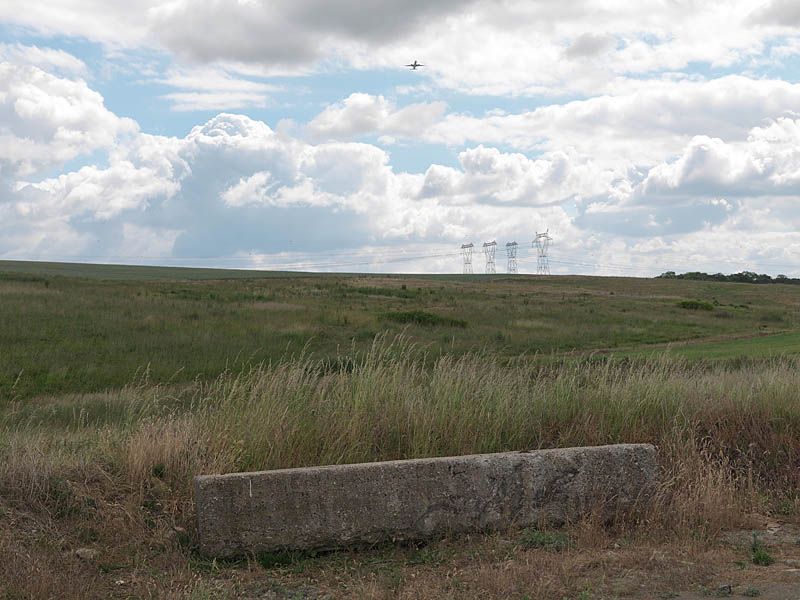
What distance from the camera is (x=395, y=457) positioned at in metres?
7.69

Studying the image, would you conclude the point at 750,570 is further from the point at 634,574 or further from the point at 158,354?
the point at 158,354

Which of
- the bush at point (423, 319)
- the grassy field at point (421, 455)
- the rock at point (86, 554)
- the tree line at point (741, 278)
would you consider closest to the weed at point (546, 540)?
the grassy field at point (421, 455)

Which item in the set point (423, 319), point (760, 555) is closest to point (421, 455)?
point (760, 555)

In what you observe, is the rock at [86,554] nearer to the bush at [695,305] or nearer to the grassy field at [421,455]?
the grassy field at [421,455]

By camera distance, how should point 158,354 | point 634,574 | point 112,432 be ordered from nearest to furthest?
1. point 634,574
2. point 112,432
3. point 158,354

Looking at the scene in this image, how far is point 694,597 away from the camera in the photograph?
5.29 meters

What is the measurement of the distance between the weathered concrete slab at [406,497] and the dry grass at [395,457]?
0.20 m

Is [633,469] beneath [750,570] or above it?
above

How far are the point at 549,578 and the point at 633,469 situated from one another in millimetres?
1848

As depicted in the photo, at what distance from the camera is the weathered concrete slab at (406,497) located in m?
5.98

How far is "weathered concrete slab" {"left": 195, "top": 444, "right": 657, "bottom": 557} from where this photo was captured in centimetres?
598

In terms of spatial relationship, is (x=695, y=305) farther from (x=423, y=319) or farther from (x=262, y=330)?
(x=262, y=330)

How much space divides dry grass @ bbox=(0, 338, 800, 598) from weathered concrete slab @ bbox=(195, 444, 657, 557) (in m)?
0.20

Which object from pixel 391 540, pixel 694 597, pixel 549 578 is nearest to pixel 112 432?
pixel 391 540
